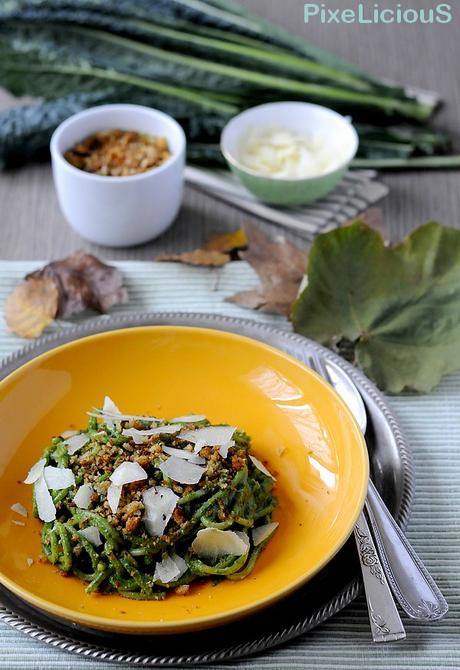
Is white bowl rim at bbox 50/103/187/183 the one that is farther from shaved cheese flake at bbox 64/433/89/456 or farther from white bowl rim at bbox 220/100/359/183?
shaved cheese flake at bbox 64/433/89/456

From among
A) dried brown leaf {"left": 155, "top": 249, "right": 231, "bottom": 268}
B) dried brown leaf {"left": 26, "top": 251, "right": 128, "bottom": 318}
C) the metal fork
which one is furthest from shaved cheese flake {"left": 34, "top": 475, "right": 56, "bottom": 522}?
dried brown leaf {"left": 155, "top": 249, "right": 231, "bottom": 268}

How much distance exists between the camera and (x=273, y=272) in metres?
2.70

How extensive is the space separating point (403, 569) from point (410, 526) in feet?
0.86

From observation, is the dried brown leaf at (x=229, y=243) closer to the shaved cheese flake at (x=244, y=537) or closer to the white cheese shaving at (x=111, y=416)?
the white cheese shaving at (x=111, y=416)

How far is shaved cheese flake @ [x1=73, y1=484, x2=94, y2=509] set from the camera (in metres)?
1.78

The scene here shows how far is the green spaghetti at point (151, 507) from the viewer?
5.66ft

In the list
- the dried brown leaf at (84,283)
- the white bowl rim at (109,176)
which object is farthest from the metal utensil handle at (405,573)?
the white bowl rim at (109,176)

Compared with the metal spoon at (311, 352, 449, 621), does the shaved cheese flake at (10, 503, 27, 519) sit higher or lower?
lower

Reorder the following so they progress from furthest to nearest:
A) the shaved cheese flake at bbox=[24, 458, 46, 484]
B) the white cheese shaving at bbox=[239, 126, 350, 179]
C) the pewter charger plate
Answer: the white cheese shaving at bbox=[239, 126, 350, 179]
the shaved cheese flake at bbox=[24, 458, 46, 484]
the pewter charger plate

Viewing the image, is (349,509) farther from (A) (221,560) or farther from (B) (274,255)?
(B) (274,255)

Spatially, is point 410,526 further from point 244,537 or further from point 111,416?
point 111,416

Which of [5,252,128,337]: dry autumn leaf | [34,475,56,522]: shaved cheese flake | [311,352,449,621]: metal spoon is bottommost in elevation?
[5,252,128,337]: dry autumn leaf

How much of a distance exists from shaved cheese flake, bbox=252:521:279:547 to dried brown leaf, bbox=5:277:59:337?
0.95 meters

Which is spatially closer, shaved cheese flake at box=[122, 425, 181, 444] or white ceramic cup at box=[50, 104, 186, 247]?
shaved cheese flake at box=[122, 425, 181, 444]
